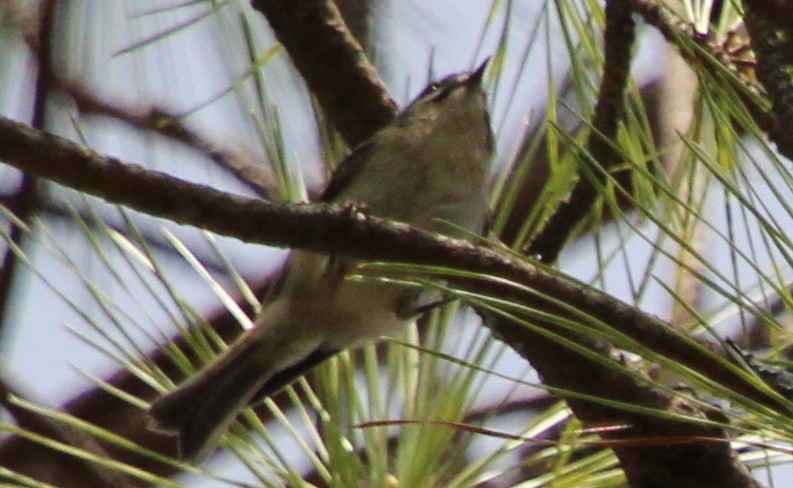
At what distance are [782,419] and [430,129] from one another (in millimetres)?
960

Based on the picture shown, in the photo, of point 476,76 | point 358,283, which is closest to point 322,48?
point 358,283

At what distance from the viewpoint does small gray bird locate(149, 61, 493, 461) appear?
1.44 metres

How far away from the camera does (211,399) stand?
1.41 m

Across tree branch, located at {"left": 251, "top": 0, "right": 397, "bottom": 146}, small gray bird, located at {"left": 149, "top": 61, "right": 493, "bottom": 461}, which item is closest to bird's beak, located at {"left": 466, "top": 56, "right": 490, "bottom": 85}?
small gray bird, located at {"left": 149, "top": 61, "right": 493, "bottom": 461}

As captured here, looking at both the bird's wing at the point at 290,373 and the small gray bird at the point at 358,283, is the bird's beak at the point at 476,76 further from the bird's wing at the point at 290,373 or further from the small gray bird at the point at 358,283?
the bird's wing at the point at 290,373

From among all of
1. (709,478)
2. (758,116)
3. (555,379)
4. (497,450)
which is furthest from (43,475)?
(758,116)

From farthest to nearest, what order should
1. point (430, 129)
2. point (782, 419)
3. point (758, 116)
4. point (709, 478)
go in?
point (430, 129)
point (709, 478)
point (758, 116)
point (782, 419)

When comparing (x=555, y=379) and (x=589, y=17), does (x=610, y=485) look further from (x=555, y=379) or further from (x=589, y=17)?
(x=589, y=17)

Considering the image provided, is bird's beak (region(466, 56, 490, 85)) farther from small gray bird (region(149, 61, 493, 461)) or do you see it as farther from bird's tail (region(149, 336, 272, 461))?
bird's tail (region(149, 336, 272, 461))

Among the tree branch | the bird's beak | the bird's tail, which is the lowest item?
the bird's tail

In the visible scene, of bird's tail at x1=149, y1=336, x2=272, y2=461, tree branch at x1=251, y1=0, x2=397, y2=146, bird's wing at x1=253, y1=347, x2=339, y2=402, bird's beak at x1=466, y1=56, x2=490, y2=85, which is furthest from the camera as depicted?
bird's beak at x1=466, y1=56, x2=490, y2=85

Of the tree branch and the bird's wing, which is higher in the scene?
the tree branch

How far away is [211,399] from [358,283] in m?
0.22

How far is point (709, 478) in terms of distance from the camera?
38.2 inches
